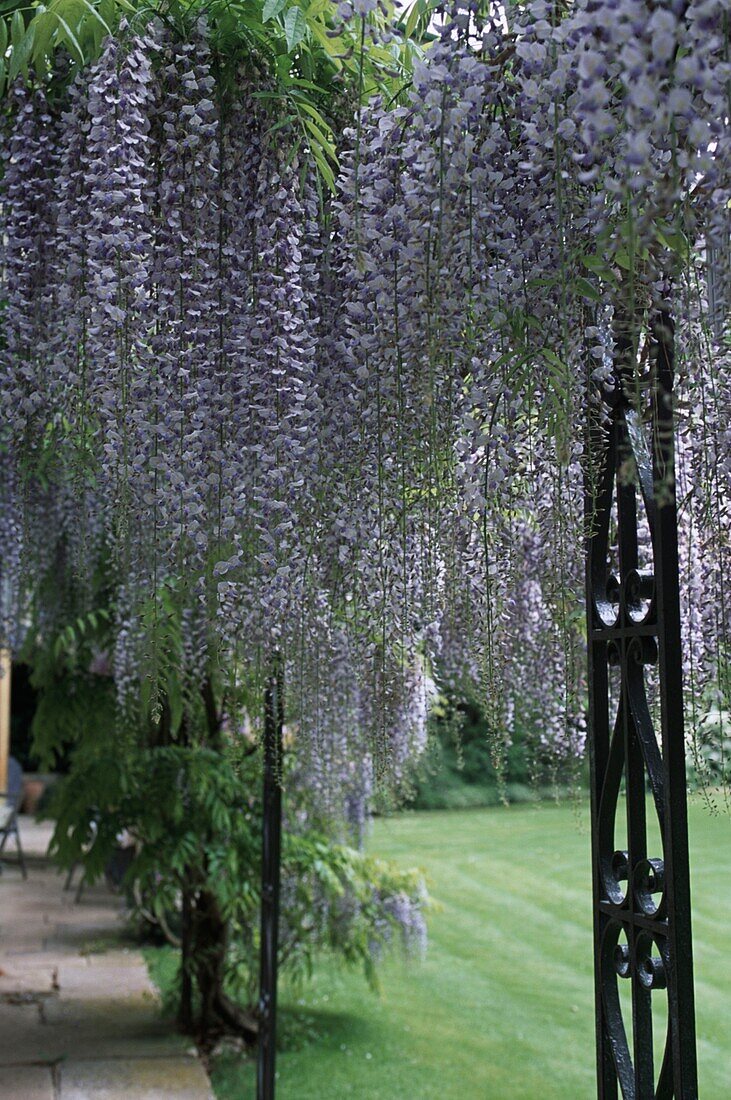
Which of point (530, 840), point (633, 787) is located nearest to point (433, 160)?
point (633, 787)

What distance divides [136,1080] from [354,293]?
3335mm

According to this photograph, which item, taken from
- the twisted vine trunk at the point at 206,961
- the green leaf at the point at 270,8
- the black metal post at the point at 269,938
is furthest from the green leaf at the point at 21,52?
the twisted vine trunk at the point at 206,961

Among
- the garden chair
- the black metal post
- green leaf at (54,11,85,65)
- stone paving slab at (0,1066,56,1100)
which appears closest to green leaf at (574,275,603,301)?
green leaf at (54,11,85,65)

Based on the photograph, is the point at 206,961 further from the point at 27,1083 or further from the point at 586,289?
the point at 586,289

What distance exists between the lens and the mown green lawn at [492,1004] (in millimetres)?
4508

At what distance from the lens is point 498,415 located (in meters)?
1.58

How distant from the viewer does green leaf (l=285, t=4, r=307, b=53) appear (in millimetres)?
1466

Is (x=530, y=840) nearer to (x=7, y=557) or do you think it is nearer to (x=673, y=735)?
(x=7, y=557)

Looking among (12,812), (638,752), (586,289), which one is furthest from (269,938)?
(12,812)

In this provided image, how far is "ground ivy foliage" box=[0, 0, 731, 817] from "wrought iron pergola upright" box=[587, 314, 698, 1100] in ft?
0.18

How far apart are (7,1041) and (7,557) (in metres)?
2.12

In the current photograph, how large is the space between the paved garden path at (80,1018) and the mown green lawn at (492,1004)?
0.33m

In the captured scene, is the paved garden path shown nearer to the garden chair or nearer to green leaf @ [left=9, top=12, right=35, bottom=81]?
the garden chair

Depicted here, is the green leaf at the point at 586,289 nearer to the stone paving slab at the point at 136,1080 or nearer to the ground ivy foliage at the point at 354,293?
the ground ivy foliage at the point at 354,293
